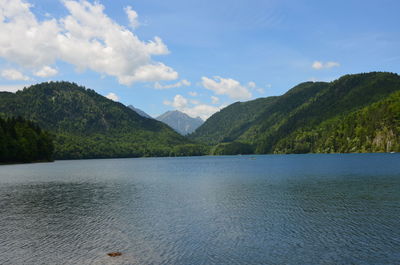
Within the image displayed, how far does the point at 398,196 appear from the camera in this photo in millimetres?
61188

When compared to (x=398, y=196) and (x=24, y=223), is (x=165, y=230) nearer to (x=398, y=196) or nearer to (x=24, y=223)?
(x=24, y=223)

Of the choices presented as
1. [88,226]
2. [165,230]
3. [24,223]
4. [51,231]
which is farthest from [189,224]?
[24,223]

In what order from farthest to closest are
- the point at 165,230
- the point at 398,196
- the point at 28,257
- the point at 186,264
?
the point at 398,196 < the point at 165,230 < the point at 28,257 < the point at 186,264

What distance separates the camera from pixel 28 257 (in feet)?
103

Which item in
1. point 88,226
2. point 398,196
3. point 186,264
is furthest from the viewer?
point 398,196

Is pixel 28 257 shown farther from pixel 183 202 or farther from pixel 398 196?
pixel 398 196

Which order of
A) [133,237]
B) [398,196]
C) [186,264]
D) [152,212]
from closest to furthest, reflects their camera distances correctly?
1. [186,264]
2. [133,237]
3. [152,212]
4. [398,196]

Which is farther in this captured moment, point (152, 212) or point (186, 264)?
point (152, 212)

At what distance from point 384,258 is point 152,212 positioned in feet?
112

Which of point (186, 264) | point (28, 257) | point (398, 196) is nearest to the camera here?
point (186, 264)

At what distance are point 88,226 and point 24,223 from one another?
9741 mm

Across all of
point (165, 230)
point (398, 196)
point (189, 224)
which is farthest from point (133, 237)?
point (398, 196)

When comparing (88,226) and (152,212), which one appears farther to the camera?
(152,212)

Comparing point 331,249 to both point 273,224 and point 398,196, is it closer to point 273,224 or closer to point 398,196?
point 273,224
